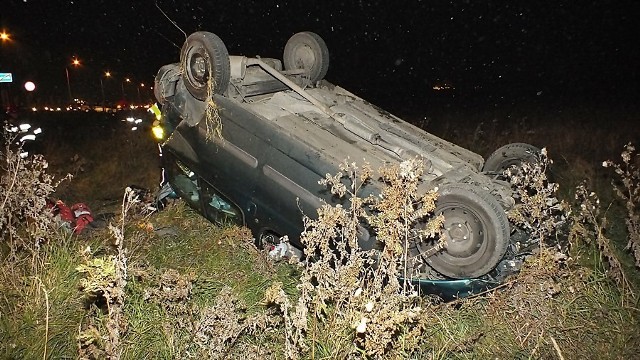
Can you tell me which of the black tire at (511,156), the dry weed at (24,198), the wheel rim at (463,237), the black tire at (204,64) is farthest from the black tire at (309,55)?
the dry weed at (24,198)

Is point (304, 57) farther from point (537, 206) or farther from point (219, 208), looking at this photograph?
point (537, 206)

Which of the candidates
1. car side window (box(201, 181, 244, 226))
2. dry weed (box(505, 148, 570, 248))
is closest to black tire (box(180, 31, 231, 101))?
car side window (box(201, 181, 244, 226))

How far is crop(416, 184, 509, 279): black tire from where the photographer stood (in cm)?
339

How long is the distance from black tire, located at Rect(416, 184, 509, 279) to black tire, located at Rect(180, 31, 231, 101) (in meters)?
2.12

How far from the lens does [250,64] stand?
4914 millimetres

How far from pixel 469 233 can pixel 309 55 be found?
117 inches

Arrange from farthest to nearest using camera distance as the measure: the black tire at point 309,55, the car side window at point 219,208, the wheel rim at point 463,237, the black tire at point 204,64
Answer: the black tire at point 309,55 → the car side window at point 219,208 → the black tire at point 204,64 → the wheel rim at point 463,237

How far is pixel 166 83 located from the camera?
4.79m

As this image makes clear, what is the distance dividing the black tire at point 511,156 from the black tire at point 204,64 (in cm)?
262

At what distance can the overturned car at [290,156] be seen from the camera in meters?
3.61

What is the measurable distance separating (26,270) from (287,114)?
93.9 inches

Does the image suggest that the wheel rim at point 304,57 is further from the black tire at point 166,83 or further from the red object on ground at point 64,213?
the red object on ground at point 64,213

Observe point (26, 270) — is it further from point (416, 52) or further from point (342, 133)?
point (416, 52)

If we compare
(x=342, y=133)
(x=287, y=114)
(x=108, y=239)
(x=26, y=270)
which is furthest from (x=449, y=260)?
(x=26, y=270)
